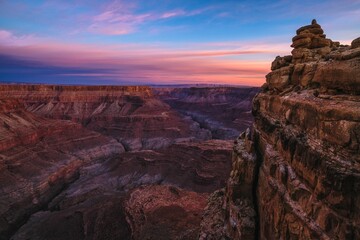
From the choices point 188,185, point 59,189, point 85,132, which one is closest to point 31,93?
point 85,132

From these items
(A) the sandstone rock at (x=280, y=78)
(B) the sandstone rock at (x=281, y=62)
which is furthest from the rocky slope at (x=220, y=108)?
(A) the sandstone rock at (x=280, y=78)

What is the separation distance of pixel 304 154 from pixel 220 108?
114m

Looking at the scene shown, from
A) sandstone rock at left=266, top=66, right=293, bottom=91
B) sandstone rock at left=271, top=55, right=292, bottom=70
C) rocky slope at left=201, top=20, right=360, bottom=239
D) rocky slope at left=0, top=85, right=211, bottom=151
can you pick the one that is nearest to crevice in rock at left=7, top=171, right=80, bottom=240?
rocky slope at left=0, top=85, right=211, bottom=151

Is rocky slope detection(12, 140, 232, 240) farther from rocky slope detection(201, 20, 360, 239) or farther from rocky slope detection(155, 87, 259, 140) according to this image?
rocky slope detection(155, 87, 259, 140)

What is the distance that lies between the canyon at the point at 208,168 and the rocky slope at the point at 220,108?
2571mm

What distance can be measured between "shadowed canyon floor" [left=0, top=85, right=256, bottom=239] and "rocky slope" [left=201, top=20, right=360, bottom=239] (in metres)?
11.2

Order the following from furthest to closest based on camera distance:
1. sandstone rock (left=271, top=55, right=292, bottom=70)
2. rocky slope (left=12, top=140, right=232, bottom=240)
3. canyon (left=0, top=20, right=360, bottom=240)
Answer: rocky slope (left=12, top=140, right=232, bottom=240) < sandstone rock (left=271, top=55, right=292, bottom=70) < canyon (left=0, top=20, right=360, bottom=240)

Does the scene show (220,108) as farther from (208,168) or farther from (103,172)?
(208,168)

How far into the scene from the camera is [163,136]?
268 feet

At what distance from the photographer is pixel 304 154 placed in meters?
9.57

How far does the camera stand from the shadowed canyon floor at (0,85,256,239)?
30484mm

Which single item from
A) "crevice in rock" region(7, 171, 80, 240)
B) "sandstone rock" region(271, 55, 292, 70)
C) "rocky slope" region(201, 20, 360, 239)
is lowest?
"crevice in rock" region(7, 171, 80, 240)

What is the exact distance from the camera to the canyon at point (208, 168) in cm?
851

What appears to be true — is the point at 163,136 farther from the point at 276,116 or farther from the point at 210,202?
the point at 276,116
